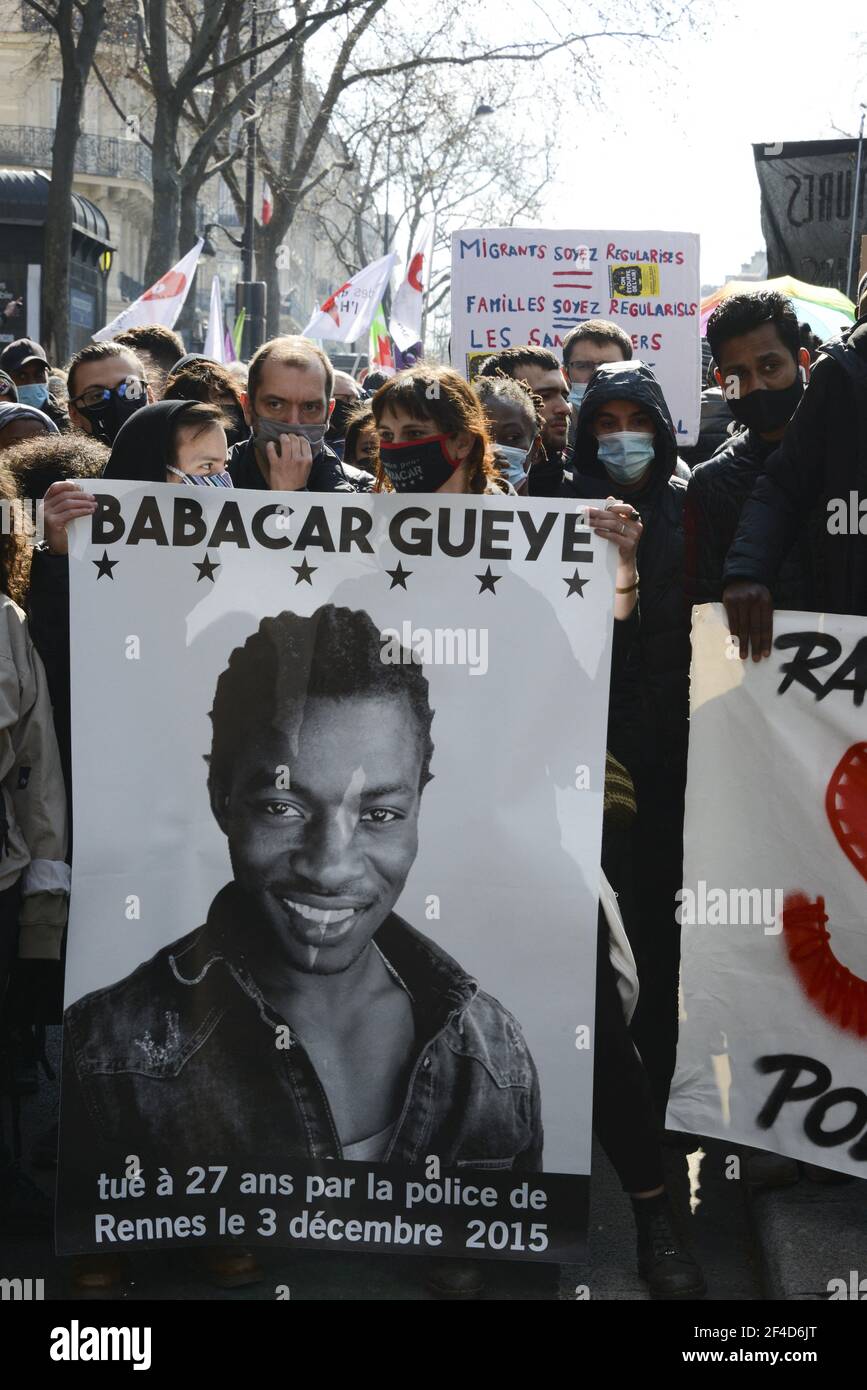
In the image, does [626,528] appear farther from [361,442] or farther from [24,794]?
[361,442]

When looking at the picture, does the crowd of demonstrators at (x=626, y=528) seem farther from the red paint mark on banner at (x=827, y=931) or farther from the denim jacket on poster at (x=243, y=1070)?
the red paint mark on banner at (x=827, y=931)

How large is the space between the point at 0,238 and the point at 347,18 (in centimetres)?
529

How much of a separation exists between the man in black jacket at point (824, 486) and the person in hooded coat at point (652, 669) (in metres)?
0.31

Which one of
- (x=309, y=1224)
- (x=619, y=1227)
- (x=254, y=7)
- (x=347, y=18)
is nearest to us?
(x=309, y=1224)

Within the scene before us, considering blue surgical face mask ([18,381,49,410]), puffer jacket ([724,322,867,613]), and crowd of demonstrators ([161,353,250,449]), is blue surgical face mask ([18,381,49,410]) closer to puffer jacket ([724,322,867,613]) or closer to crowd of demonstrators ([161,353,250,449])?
crowd of demonstrators ([161,353,250,449])

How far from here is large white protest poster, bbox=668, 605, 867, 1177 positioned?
353 cm

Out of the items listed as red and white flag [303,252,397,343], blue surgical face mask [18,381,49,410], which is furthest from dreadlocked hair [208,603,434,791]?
red and white flag [303,252,397,343]

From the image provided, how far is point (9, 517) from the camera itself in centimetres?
352

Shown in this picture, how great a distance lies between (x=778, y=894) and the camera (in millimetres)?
3572

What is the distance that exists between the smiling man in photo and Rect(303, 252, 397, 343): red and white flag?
9946 mm

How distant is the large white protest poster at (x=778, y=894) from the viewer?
3.53m
